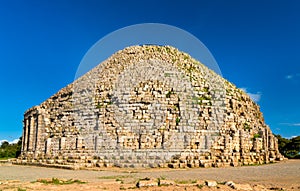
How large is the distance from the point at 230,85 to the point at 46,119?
16.4 m

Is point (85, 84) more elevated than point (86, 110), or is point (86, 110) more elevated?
point (85, 84)

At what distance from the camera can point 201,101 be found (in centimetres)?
2502

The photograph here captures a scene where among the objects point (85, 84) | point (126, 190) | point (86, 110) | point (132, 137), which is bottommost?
point (126, 190)

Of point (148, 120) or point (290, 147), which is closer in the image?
point (148, 120)

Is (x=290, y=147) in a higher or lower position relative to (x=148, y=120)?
lower

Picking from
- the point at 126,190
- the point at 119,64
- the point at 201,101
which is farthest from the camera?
the point at 119,64

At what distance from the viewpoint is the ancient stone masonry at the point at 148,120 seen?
22.5 meters

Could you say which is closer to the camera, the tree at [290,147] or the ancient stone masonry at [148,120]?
the ancient stone masonry at [148,120]

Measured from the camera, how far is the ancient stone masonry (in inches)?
887

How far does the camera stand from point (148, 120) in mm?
23375

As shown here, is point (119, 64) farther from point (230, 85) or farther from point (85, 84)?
point (230, 85)

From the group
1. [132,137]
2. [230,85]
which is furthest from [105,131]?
[230,85]

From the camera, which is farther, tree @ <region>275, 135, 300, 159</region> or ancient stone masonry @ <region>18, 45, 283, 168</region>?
tree @ <region>275, 135, 300, 159</region>

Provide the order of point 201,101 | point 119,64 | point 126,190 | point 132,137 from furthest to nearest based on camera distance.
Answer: point 119,64 < point 201,101 < point 132,137 < point 126,190
